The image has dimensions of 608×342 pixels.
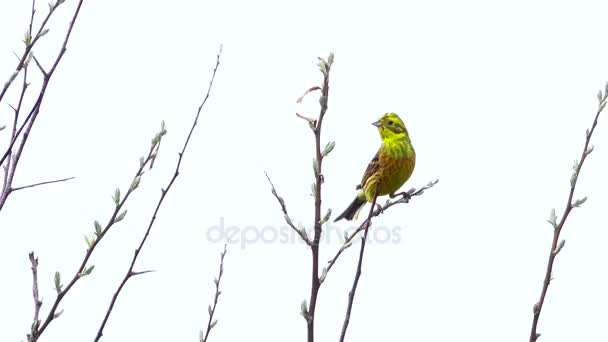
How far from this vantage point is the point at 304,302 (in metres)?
2.86

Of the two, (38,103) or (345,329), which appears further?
(38,103)

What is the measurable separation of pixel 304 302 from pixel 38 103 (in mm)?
1406

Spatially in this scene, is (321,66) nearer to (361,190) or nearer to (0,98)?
(0,98)

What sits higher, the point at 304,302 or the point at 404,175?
the point at 404,175

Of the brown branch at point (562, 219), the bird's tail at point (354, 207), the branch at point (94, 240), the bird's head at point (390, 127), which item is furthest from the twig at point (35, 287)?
the bird's tail at point (354, 207)

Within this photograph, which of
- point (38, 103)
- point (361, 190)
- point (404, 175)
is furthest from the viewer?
point (361, 190)

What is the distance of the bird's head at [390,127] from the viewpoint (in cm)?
1044

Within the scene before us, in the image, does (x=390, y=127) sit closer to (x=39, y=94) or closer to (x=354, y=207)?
(x=354, y=207)

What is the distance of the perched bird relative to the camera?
9.96 m

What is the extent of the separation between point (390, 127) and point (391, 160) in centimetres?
64

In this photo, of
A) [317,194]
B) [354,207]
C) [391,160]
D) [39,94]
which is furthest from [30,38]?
[354,207]

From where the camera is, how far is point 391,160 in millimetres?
10039

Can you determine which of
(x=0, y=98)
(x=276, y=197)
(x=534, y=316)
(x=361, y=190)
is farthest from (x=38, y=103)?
(x=361, y=190)

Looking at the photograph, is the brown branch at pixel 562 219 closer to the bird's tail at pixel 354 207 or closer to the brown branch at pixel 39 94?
the brown branch at pixel 39 94
